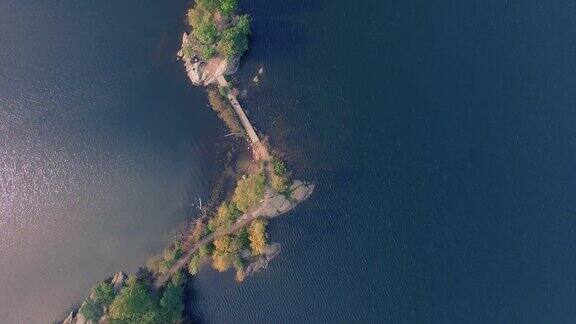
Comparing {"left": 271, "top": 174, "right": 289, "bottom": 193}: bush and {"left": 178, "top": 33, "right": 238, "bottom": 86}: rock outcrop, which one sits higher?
{"left": 178, "top": 33, "right": 238, "bottom": 86}: rock outcrop

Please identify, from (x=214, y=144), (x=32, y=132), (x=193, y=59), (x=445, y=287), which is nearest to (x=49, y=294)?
(x=32, y=132)

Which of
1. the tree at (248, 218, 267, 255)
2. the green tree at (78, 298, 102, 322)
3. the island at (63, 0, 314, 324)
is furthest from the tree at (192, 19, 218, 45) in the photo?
the green tree at (78, 298, 102, 322)

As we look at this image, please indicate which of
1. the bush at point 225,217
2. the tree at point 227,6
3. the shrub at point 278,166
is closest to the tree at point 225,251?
the bush at point 225,217

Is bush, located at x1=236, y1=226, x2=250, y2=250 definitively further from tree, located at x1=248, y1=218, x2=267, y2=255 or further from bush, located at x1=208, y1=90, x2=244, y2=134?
bush, located at x1=208, y1=90, x2=244, y2=134

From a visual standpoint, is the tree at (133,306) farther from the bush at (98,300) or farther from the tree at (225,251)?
the tree at (225,251)

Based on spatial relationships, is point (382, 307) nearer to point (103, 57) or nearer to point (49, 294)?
point (49, 294)

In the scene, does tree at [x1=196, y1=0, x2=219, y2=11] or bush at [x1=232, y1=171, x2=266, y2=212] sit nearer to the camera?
bush at [x1=232, y1=171, x2=266, y2=212]
